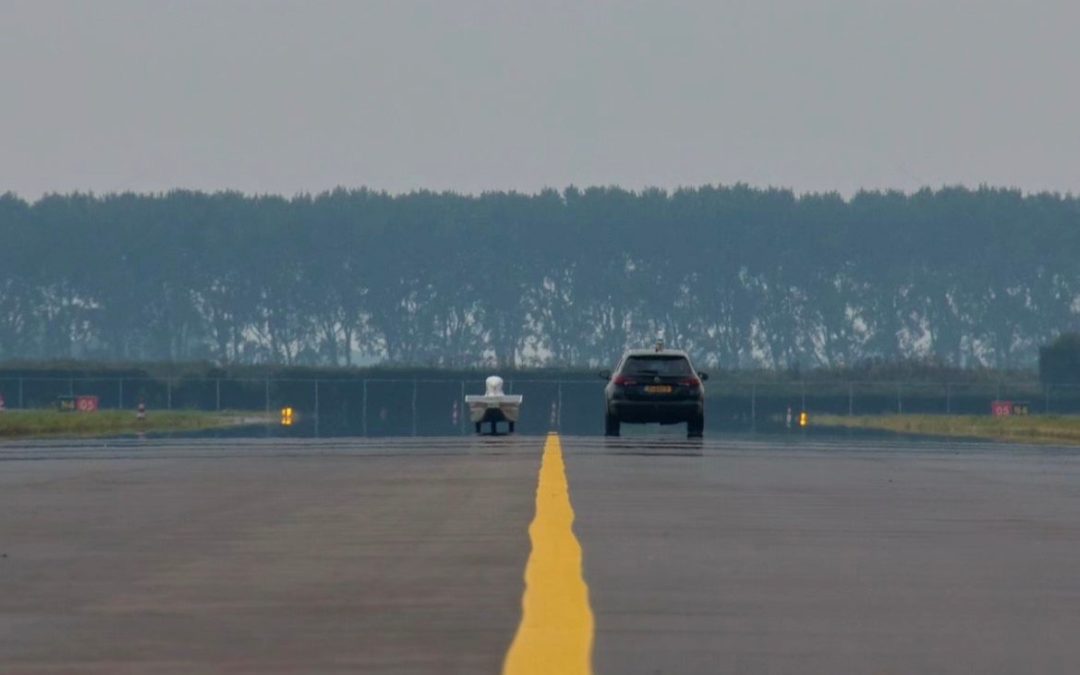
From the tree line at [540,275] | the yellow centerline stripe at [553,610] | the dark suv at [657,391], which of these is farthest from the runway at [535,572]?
the tree line at [540,275]

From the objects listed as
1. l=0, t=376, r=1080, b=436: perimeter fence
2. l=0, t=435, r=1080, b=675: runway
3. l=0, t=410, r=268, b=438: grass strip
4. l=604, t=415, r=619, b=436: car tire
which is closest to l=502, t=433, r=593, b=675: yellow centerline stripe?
l=0, t=435, r=1080, b=675: runway

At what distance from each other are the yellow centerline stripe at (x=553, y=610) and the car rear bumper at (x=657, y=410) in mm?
27457

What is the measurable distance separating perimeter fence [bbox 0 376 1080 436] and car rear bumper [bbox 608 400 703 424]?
2232 inches

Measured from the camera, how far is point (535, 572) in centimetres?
1181

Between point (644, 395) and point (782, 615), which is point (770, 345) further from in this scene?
point (782, 615)

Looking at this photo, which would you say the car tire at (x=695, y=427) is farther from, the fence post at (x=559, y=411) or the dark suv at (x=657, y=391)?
the fence post at (x=559, y=411)

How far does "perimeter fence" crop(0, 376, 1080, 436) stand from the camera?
105250 mm

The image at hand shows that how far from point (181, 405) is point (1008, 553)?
96.8m

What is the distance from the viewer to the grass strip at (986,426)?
180 ft

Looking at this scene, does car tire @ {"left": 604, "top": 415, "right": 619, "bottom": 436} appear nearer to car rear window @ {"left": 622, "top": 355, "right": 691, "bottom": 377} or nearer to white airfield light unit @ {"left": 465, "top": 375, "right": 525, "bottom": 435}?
car rear window @ {"left": 622, "top": 355, "right": 691, "bottom": 377}

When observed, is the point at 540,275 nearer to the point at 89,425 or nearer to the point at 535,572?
the point at 89,425

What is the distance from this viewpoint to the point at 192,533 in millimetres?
14977

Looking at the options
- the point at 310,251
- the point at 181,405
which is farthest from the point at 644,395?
the point at 310,251

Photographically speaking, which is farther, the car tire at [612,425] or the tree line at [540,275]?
the tree line at [540,275]
